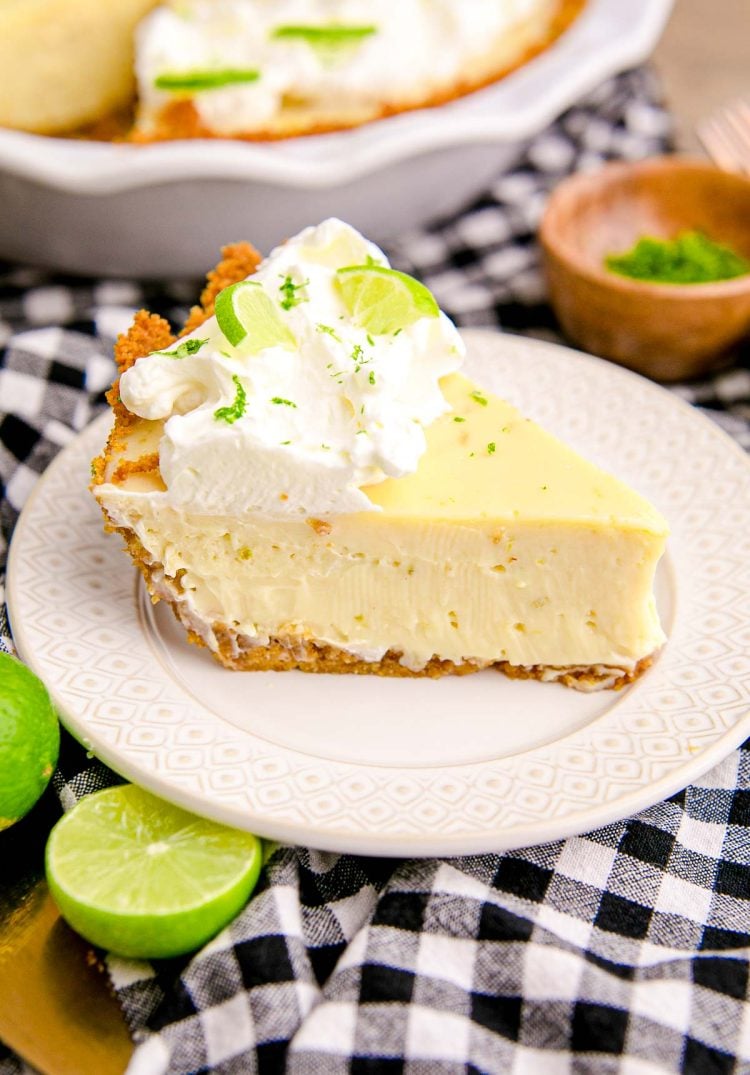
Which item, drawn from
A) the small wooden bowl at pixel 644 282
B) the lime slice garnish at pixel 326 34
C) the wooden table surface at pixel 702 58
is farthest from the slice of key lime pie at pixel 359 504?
the wooden table surface at pixel 702 58

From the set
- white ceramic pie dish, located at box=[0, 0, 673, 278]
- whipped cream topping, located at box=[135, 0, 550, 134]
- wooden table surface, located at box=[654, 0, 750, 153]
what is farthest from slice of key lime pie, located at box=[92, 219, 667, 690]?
wooden table surface, located at box=[654, 0, 750, 153]

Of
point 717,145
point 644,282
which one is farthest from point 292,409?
point 717,145

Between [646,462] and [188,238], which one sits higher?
[188,238]

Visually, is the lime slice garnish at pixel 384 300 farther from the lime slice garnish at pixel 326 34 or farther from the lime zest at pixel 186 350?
the lime slice garnish at pixel 326 34

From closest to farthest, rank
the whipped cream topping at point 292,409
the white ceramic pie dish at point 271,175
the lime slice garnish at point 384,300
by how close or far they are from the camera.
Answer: the whipped cream topping at point 292,409 → the lime slice garnish at point 384,300 → the white ceramic pie dish at point 271,175

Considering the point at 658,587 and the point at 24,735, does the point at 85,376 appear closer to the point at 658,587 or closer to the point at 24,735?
the point at 24,735

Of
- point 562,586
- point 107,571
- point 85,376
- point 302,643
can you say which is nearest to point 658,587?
point 562,586
